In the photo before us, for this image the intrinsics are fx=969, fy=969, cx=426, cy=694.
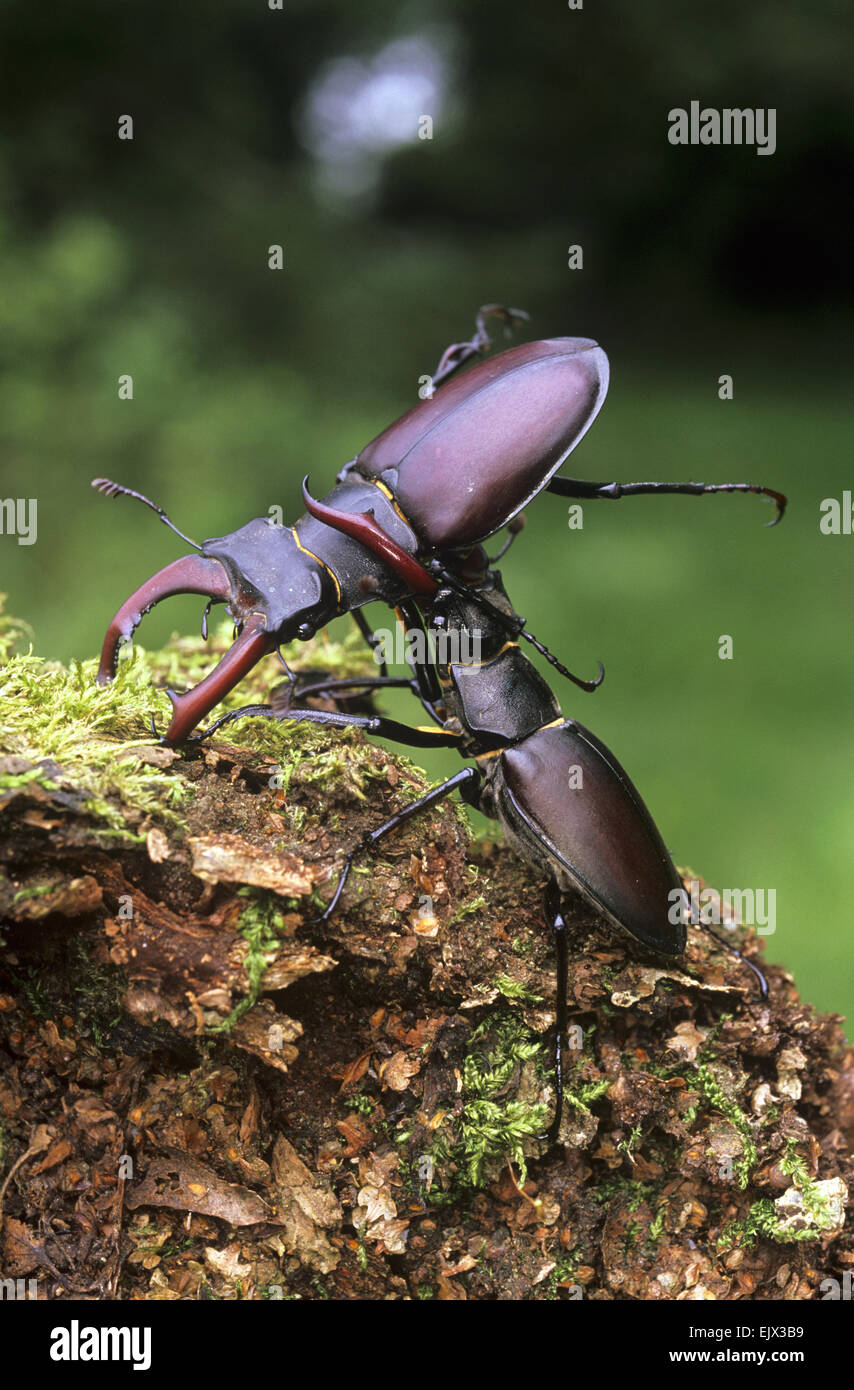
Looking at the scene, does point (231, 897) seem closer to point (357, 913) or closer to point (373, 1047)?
point (357, 913)

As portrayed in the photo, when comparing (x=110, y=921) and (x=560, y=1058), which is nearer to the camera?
(x=110, y=921)

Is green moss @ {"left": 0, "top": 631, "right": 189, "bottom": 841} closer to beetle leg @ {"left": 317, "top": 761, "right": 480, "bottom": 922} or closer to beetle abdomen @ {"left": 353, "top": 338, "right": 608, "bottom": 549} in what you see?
beetle leg @ {"left": 317, "top": 761, "right": 480, "bottom": 922}

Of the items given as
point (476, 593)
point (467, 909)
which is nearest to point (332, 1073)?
point (467, 909)

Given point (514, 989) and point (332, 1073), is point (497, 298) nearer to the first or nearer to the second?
point (514, 989)

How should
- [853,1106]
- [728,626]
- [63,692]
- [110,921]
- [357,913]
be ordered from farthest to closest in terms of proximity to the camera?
[728,626] < [853,1106] < [63,692] < [357,913] < [110,921]

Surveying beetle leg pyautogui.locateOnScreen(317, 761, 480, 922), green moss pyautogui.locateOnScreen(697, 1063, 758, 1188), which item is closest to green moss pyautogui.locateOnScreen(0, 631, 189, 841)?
beetle leg pyautogui.locateOnScreen(317, 761, 480, 922)

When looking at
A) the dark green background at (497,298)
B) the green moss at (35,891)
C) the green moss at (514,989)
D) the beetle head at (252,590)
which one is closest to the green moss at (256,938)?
the green moss at (35,891)
